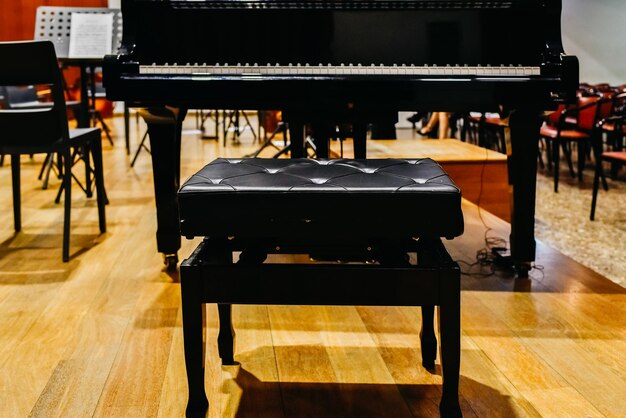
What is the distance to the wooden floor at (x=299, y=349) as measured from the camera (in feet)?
5.64

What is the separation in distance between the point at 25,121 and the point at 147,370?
1.62 metres

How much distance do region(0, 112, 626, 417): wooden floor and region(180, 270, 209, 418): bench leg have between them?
0.31 ft

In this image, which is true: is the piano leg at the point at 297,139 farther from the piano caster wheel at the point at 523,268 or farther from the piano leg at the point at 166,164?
the piano caster wheel at the point at 523,268

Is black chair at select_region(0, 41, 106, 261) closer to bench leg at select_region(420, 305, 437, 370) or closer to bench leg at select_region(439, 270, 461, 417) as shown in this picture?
bench leg at select_region(420, 305, 437, 370)

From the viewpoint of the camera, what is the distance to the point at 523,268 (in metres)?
2.74

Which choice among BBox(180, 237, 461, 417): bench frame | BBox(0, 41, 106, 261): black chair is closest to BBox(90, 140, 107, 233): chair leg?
BBox(0, 41, 106, 261): black chair

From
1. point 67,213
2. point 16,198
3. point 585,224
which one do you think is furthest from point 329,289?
point 585,224

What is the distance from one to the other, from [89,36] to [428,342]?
3.46 meters

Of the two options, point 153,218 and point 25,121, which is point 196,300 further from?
point 153,218

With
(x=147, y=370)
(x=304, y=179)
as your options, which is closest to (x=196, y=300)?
(x=304, y=179)

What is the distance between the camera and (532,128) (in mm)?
2537

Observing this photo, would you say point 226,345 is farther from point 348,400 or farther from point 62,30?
point 62,30

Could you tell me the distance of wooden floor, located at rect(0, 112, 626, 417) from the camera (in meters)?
1.72

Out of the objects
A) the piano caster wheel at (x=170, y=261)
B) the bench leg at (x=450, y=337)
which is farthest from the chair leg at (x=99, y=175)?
→ the bench leg at (x=450, y=337)
